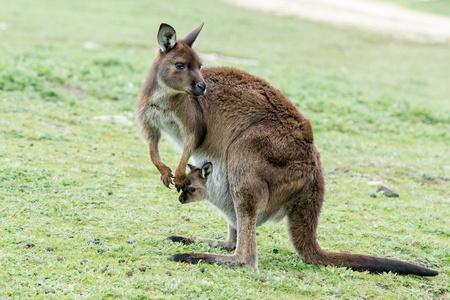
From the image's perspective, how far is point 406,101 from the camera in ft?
37.1

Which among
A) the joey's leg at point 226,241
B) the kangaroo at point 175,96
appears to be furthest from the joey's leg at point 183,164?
the joey's leg at point 226,241

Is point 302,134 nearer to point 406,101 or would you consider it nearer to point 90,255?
point 90,255

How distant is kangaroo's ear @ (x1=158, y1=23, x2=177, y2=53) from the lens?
4.52 meters

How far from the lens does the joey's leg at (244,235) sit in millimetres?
4289

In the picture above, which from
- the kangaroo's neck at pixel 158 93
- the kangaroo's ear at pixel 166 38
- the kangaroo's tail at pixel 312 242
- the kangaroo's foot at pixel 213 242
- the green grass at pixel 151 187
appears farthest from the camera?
the kangaroo's foot at pixel 213 242

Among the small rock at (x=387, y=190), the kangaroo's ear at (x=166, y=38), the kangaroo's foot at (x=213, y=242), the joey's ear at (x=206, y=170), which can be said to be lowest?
the kangaroo's foot at (x=213, y=242)

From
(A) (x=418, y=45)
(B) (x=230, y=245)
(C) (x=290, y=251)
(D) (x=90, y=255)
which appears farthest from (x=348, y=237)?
(A) (x=418, y=45)

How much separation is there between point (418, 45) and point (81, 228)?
19113 mm

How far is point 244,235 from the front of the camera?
432 cm

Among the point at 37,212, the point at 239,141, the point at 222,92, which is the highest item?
the point at 222,92

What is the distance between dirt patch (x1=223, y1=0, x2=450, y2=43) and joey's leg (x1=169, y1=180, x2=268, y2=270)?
19620mm

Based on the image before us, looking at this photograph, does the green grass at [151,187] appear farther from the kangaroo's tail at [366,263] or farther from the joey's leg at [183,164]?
the joey's leg at [183,164]

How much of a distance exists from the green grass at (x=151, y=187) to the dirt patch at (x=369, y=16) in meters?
7.93

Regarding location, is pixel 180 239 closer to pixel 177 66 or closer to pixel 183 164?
pixel 183 164
